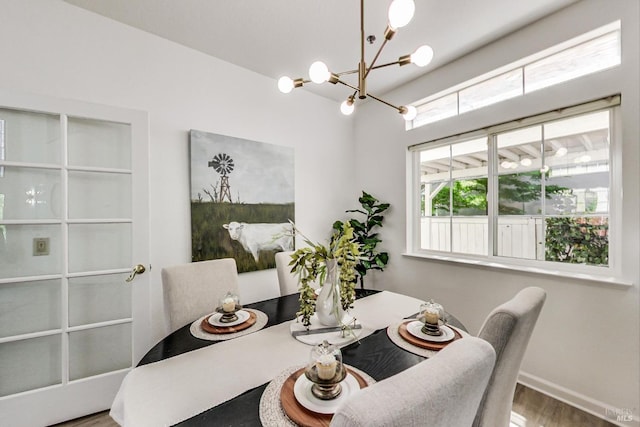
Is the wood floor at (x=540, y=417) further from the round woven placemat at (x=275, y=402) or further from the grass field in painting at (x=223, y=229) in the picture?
the round woven placemat at (x=275, y=402)

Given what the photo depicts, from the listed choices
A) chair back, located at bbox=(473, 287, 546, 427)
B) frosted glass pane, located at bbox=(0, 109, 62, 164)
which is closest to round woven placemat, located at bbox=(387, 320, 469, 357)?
chair back, located at bbox=(473, 287, 546, 427)

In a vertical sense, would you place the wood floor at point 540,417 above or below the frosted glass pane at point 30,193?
below

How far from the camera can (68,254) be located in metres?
1.70

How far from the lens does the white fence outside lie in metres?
2.11

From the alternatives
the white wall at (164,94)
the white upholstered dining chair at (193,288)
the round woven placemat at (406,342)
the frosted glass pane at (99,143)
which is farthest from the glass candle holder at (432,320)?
the frosted glass pane at (99,143)

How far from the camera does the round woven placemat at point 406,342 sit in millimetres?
1068

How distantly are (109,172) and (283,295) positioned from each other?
1518 millimetres

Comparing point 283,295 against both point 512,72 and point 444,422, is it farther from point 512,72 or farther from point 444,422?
point 512,72

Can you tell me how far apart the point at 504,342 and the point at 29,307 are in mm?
2524

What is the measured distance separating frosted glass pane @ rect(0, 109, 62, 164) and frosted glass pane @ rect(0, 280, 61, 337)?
0.79m

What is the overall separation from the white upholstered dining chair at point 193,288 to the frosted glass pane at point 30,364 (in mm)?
869

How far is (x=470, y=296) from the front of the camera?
2.33 metres

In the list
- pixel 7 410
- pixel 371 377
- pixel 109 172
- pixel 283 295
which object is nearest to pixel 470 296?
pixel 283 295

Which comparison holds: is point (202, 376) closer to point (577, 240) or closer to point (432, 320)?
point (432, 320)
